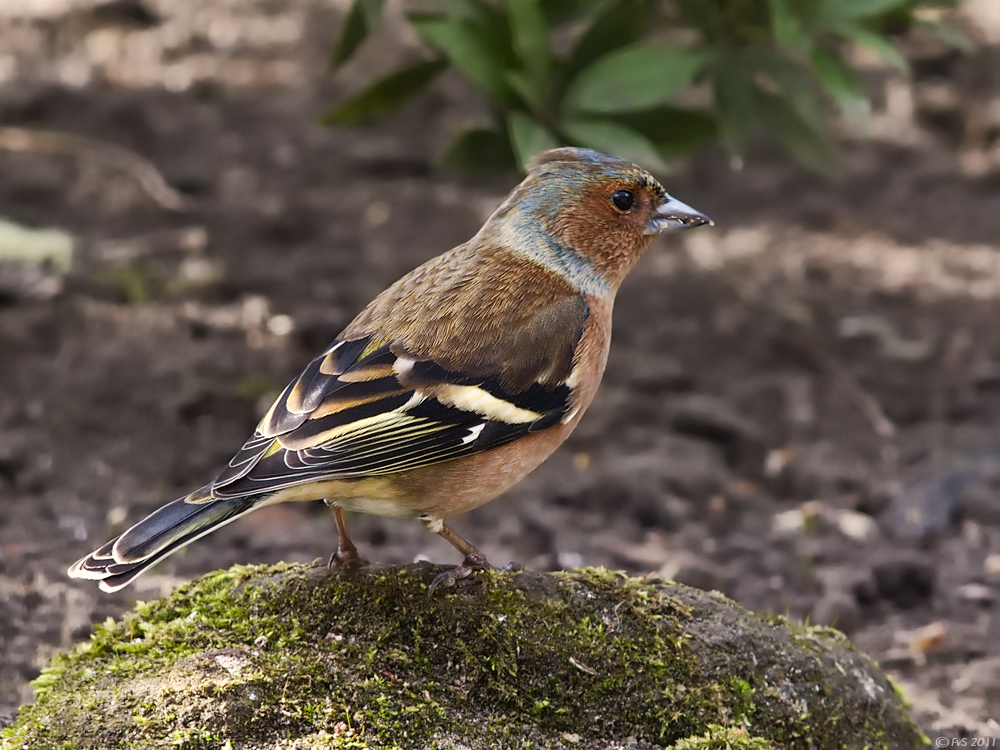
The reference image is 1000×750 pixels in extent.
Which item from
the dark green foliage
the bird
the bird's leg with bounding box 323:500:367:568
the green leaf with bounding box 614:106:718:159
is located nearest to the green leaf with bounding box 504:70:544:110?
the dark green foliage

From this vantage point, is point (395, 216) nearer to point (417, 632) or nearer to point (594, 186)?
point (594, 186)

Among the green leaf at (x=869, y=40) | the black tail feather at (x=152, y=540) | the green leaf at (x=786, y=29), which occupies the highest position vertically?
the green leaf at (x=786, y=29)

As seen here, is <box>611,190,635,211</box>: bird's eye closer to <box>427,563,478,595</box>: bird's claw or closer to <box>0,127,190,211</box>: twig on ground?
<box>427,563,478,595</box>: bird's claw

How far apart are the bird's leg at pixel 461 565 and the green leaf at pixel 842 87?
3236 mm

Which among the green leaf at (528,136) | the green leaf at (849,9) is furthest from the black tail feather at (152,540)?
the green leaf at (849,9)

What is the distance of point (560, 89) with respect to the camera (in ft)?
19.9

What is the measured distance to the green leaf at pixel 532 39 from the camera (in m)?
5.67

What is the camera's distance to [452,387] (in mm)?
3811

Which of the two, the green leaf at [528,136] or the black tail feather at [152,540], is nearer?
the black tail feather at [152,540]

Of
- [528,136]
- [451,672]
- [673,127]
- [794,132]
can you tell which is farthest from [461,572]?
[794,132]

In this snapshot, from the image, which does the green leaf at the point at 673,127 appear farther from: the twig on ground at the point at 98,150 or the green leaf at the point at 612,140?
the twig on ground at the point at 98,150

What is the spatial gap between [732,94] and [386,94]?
184 cm

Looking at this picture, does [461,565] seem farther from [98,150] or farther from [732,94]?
[98,150]

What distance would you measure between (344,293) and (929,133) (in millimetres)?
4984
